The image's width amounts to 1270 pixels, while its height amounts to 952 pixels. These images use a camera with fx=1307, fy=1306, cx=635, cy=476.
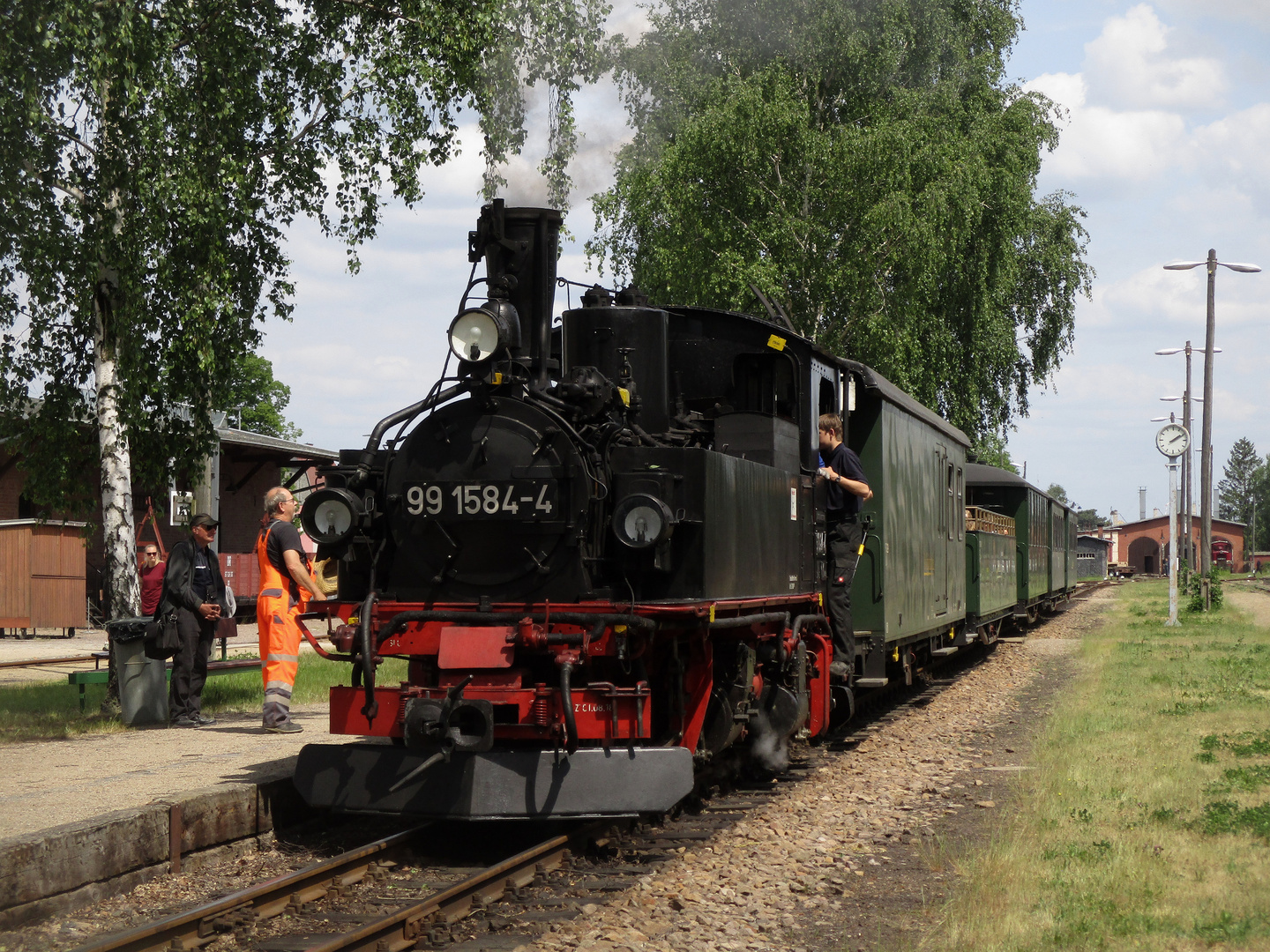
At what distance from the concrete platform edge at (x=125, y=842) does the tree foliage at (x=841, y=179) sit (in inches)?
594

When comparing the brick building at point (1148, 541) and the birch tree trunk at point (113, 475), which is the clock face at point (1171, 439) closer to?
the birch tree trunk at point (113, 475)

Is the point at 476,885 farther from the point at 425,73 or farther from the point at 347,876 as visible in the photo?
the point at 425,73

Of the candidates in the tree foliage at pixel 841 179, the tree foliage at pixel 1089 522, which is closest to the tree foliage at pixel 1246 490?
the tree foliage at pixel 1089 522

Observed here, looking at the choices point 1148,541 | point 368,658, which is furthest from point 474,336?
point 1148,541

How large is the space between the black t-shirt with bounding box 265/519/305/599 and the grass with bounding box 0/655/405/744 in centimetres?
189

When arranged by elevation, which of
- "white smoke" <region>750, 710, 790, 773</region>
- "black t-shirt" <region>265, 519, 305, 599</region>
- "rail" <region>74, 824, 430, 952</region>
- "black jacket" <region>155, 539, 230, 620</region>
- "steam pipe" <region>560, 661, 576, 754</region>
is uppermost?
"black t-shirt" <region>265, 519, 305, 599</region>

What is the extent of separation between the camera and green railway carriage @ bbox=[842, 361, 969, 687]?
34.1ft

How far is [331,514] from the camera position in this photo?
6.80m

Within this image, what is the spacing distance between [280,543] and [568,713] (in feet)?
13.6

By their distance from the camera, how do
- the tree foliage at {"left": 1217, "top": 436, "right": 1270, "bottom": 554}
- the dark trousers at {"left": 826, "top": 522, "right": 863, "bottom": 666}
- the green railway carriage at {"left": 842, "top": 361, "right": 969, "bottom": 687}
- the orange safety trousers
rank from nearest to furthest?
the dark trousers at {"left": 826, "top": 522, "right": 863, "bottom": 666}
the orange safety trousers
the green railway carriage at {"left": 842, "top": 361, "right": 969, "bottom": 687}
the tree foliage at {"left": 1217, "top": 436, "right": 1270, "bottom": 554}

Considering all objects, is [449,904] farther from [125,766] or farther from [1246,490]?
[1246,490]

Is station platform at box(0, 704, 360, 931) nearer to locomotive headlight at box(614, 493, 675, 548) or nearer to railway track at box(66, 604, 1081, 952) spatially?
railway track at box(66, 604, 1081, 952)

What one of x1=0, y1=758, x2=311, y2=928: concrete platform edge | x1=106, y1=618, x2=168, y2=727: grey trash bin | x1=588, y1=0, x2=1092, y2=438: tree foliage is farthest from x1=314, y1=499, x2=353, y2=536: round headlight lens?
x1=588, y1=0, x2=1092, y2=438: tree foliage

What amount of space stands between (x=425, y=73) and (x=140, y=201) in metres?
2.98
